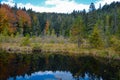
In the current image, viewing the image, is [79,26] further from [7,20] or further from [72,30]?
[7,20]

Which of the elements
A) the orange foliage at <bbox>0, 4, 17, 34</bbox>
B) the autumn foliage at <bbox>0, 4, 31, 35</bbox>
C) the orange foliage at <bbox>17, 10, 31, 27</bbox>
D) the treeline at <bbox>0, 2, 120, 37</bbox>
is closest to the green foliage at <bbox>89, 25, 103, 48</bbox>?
the treeline at <bbox>0, 2, 120, 37</bbox>

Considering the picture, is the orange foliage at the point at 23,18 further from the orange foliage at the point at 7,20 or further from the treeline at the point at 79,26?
the orange foliage at the point at 7,20

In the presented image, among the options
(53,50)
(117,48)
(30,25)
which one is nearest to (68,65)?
(117,48)

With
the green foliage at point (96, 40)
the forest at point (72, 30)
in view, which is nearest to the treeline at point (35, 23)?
the forest at point (72, 30)

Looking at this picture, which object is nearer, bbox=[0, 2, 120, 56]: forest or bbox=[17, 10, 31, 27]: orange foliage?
bbox=[0, 2, 120, 56]: forest

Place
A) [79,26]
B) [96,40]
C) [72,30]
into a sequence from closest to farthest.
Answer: [96,40], [79,26], [72,30]

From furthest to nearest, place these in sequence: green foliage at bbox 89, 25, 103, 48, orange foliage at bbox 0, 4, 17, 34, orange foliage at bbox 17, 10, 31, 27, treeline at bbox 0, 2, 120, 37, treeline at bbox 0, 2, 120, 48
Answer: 1. orange foliage at bbox 17, 10, 31, 27
2. orange foliage at bbox 0, 4, 17, 34
3. treeline at bbox 0, 2, 120, 37
4. treeline at bbox 0, 2, 120, 48
5. green foliage at bbox 89, 25, 103, 48

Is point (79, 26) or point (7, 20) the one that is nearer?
point (79, 26)

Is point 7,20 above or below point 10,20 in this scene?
below

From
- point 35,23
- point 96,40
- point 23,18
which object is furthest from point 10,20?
point 96,40

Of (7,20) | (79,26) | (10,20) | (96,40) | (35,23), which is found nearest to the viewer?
(96,40)

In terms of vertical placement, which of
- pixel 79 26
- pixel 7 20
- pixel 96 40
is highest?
pixel 7 20

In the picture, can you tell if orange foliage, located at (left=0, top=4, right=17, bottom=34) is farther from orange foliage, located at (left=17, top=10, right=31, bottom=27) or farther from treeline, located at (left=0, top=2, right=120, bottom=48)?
orange foliage, located at (left=17, top=10, right=31, bottom=27)

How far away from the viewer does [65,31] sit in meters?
120
